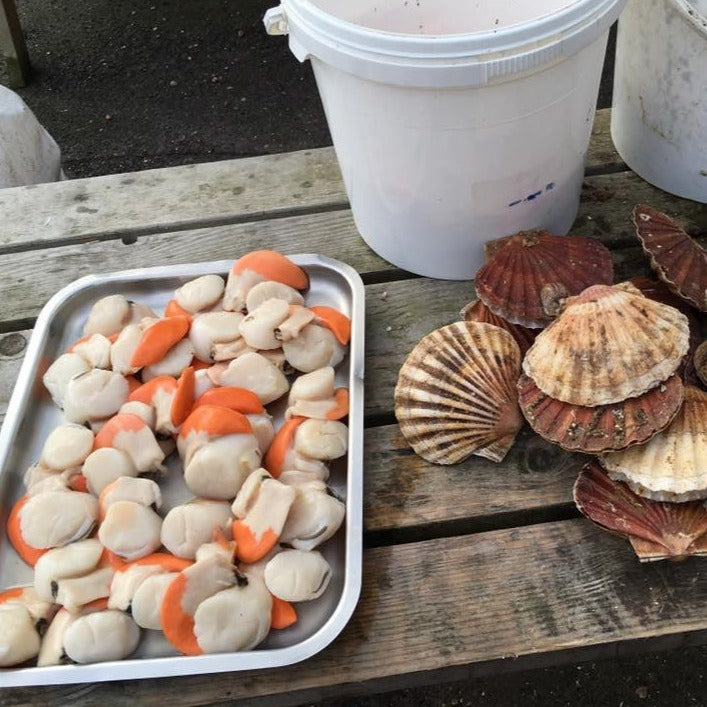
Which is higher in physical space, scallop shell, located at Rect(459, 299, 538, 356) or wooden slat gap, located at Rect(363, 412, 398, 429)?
scallop shell, located at Rect(459, 299, 538, 356)

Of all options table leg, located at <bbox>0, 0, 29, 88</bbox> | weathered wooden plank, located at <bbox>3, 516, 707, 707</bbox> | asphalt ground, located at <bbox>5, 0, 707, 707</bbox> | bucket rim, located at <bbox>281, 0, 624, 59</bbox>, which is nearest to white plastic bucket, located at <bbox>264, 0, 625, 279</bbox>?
bucket rim, located at <bbox>281, 0, 624, 59</bbox>

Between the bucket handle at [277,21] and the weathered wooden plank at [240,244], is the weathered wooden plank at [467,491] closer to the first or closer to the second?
the weathered wooden plank at [240,244]

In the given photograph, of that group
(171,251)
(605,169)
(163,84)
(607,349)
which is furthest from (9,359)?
(163,84)

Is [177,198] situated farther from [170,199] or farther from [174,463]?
[174,463]

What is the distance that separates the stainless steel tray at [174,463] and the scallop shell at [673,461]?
22 cm

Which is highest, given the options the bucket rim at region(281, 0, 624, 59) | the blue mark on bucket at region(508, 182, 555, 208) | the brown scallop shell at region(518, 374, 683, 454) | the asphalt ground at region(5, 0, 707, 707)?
the bucket rim at region(281, 0, 624, 59)

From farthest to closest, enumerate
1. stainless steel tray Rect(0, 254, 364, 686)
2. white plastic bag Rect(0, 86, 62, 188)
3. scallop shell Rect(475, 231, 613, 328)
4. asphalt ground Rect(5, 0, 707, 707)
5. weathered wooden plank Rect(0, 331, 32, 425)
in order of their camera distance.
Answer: asphalt ground Rect(5, 0, 707, 707) → white plastic bag Rect(0, 86, 62, 188) → weathered wooden plank Rect(0, 331, 32, 425) → scallop shell Rect(475, 231, 613, 328) → stainless steel tray Rect(0, 254, 364, 686)

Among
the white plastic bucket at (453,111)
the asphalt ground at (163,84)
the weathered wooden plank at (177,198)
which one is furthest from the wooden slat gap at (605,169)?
the asphalt ground at (163,84)

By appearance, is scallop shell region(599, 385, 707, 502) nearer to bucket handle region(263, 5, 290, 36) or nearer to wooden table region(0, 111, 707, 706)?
wooden table region(0, 111, 707, 706)

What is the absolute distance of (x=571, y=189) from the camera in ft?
2.71

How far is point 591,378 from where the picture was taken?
63 centimetres

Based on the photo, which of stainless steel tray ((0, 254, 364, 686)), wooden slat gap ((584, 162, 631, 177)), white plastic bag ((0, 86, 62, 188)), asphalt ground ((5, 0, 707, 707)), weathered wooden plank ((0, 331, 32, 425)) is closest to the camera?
stainless steel tray ((0, 254, 364, 686))

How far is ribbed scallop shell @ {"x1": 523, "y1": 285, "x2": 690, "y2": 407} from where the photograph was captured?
619 mm

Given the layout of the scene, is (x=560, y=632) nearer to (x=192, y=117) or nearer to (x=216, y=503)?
(x=216, y=503)
